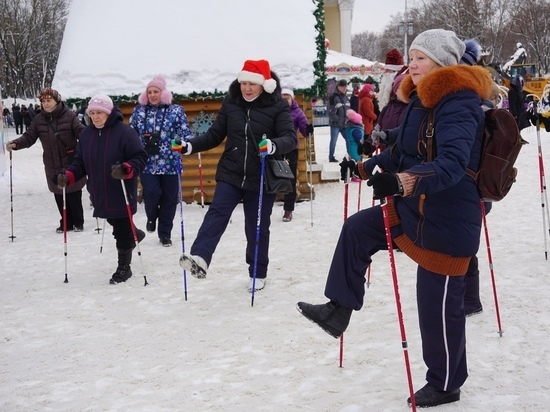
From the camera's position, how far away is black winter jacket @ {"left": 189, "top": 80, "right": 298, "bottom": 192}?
5.76 meters

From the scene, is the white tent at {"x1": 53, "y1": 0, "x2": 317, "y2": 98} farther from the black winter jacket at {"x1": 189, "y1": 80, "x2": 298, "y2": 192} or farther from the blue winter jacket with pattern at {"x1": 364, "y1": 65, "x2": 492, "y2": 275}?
the blue winter jacket with pattern at {"x1": 364, "y1": 65, "x2": 492, "y2": 275}

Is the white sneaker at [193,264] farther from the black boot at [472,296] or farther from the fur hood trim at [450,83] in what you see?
the fur hood trim at [450,83]

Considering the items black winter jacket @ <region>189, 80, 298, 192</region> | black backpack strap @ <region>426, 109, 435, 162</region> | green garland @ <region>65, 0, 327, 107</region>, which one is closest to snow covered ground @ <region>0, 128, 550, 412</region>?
black winter jacket @ <region>189, 80, 298, 192</region>

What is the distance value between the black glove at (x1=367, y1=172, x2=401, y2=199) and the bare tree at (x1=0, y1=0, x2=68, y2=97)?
4553 cm

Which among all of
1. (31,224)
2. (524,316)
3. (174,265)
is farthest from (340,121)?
(524,316)

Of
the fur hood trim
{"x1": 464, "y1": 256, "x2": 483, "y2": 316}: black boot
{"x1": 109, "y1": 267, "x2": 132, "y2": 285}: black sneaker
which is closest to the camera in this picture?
the fur hood trim

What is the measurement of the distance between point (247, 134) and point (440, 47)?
262 cm

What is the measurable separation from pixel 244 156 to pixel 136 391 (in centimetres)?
241

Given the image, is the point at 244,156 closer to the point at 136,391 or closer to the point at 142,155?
the point at 142,155

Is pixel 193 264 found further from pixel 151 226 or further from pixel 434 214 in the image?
pixel 151 226

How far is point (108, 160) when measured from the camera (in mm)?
6301

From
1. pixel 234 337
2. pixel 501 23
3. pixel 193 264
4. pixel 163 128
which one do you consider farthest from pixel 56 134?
pixel 501 23

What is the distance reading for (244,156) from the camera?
18.9ft

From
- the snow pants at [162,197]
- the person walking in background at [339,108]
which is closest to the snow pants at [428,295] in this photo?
the snow pants at [162,197]
